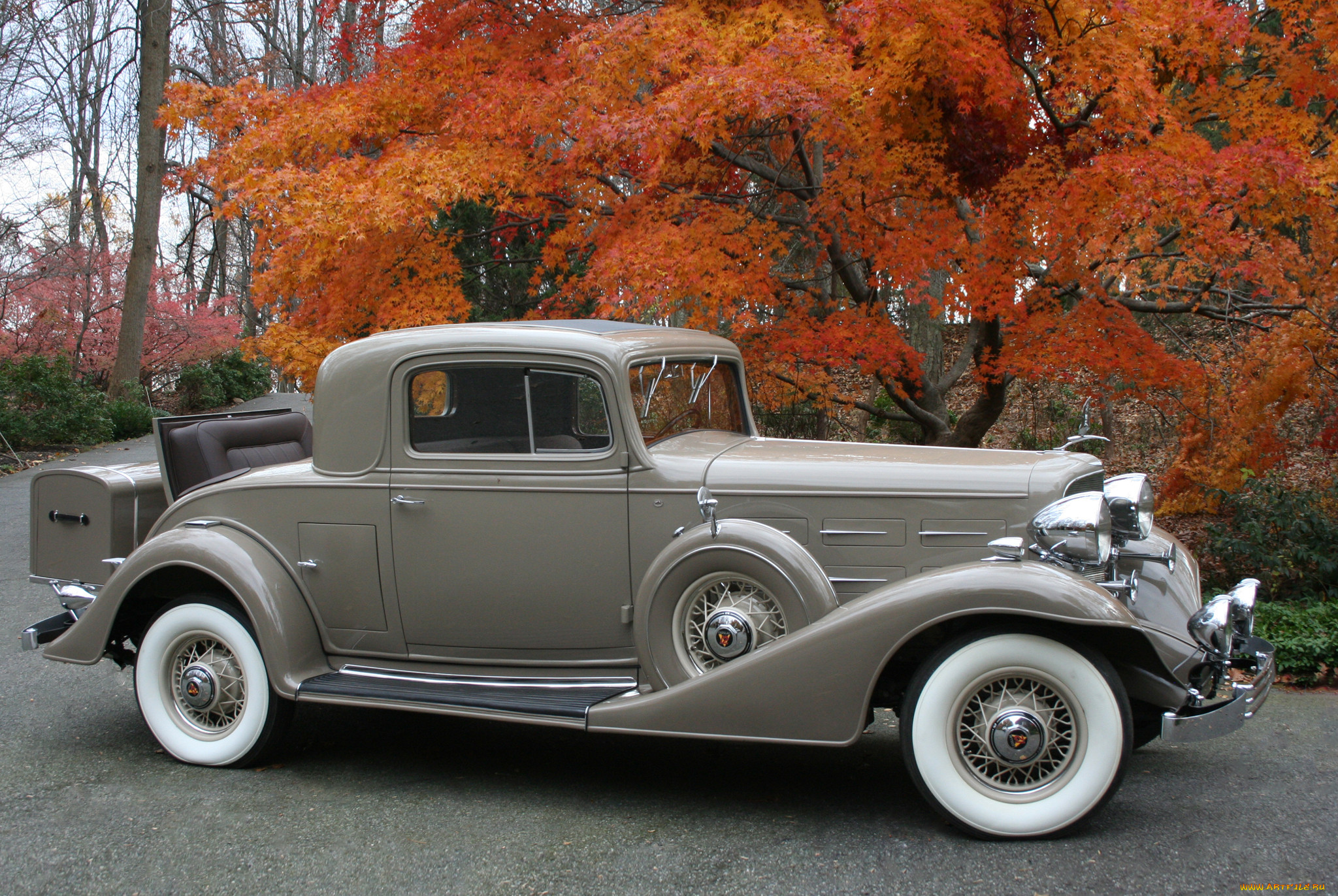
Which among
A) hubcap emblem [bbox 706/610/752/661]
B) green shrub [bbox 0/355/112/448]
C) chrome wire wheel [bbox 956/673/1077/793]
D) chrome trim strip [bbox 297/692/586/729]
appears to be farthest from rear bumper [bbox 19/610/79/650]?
green shrub [bbox 0/355/112/448]

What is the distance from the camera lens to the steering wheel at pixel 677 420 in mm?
4066

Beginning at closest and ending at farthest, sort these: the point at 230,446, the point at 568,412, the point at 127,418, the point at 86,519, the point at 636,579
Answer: the point at 636,579
the point at 568,412
the point at 86,519
the point at 230,446
the point at 127,418

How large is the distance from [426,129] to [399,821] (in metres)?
5.69

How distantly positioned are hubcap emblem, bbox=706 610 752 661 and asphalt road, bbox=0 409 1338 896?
584 mm

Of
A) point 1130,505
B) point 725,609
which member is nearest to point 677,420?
point 725,609

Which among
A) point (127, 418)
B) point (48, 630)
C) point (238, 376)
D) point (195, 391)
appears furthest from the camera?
point (238, 376)

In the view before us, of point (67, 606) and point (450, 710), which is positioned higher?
point (67, 606)

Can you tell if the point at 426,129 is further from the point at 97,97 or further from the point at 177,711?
the point at 97,97

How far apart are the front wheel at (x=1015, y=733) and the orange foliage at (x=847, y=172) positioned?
3656 mm

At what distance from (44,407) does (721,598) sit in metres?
16.3

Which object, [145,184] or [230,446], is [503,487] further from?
[145,184]

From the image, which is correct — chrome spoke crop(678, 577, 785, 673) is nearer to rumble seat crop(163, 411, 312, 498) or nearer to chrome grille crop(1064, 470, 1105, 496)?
chrome grille crop(1064, 470, 1105, 496)

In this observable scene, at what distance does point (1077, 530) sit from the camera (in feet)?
10.6

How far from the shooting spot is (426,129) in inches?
300
